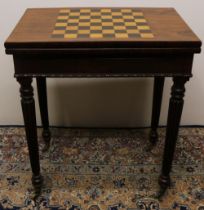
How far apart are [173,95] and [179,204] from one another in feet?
1.56

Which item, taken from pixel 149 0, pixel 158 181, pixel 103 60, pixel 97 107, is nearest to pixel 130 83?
pixel 97 107

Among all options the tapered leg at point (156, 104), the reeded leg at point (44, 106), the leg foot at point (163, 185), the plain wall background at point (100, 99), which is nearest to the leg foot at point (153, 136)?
the tapered leg at point (156, 104)

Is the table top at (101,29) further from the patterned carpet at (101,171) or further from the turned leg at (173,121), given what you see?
the patterned carpet at (101,171)

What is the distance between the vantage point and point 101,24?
1.11m

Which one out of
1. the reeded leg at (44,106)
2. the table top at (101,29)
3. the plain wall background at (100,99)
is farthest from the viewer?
the plain wall background at (100,99)

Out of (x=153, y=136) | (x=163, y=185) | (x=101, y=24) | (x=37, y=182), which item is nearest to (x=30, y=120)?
(x=37, y=182)

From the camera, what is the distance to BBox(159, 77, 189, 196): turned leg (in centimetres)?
104

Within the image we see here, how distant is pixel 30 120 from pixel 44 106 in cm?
37

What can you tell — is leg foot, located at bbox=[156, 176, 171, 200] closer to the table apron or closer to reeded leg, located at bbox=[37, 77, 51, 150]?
the table apron

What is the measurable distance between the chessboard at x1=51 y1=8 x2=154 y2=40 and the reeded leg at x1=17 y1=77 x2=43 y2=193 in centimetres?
18

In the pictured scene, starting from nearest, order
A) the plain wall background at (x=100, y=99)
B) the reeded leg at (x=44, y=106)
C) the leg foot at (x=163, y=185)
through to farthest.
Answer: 1. the leg foot at (x=163, y=185)
2. the reeded leg at (x=44, y=106)
3. the plain wall background at (x=100, y=99)

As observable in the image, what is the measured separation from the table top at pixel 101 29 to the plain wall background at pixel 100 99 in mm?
308

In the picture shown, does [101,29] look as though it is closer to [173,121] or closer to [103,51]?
[103,51]

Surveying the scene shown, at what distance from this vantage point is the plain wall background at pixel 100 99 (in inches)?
61.0
